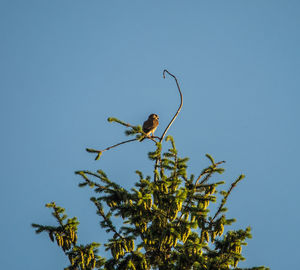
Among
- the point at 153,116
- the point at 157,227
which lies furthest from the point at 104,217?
the point at 153,116

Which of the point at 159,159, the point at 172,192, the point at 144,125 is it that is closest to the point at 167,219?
the point at 172,192

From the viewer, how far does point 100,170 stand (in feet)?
21.0

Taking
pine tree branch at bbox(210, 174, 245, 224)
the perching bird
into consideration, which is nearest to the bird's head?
the perching bird

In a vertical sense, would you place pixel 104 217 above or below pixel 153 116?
below

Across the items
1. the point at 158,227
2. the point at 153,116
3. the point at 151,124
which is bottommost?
the point at 158,227

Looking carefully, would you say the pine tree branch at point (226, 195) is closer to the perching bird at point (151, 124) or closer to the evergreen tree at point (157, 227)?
the evergreen tree at point (157, 227)

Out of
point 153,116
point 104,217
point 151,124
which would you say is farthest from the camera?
point 153,116

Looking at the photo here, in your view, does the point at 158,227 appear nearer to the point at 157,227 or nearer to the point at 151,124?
the point at 157,227

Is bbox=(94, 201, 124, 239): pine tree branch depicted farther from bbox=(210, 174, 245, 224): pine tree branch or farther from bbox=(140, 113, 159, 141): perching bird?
bbox=(140, 113, 159, 141): perching bird

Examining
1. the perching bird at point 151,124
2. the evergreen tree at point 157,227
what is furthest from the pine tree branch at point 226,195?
the perching bird at point 151,124

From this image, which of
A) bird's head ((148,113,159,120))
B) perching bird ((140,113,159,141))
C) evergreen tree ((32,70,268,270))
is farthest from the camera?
bird's head ((148,113,159,120))

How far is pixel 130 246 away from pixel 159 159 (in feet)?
5.60

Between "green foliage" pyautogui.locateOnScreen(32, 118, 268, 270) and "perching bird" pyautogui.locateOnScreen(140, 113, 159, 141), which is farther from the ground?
"perching bird" pyautogui.locateOnScreen(140, 113, 159, 141)

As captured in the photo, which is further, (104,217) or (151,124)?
(151,124)
